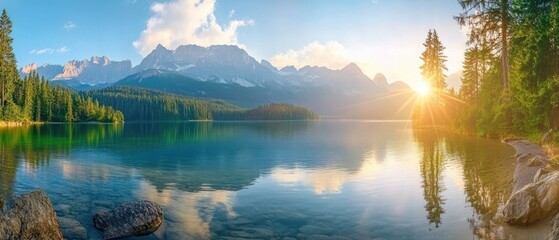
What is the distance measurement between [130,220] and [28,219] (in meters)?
4.18

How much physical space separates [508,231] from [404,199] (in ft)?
27.4

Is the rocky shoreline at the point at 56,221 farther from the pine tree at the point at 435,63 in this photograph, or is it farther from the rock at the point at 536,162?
the pine tree at the point at 435,63

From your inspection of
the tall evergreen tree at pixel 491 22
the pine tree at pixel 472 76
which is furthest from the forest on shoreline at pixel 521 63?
the pine tree at pixel 472 76

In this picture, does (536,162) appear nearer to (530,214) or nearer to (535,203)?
(535,203)

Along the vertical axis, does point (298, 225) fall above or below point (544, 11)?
below

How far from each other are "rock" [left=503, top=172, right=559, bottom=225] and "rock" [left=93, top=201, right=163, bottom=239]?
52.7ft

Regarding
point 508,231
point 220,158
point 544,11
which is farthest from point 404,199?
point 544,11

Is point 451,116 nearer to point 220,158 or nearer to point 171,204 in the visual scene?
point 220,158

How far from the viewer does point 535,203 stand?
15.9m

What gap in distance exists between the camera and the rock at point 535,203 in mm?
15367

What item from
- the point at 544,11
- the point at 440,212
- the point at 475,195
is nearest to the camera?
the point at 440,212

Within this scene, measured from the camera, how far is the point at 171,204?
2319 cm

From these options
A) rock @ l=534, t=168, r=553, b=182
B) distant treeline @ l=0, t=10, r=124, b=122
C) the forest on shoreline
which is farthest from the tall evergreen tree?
distant treeline @ l=0, t=10, r=124, b=122

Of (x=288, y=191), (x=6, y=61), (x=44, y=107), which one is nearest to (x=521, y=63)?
(x=288, y=191)
